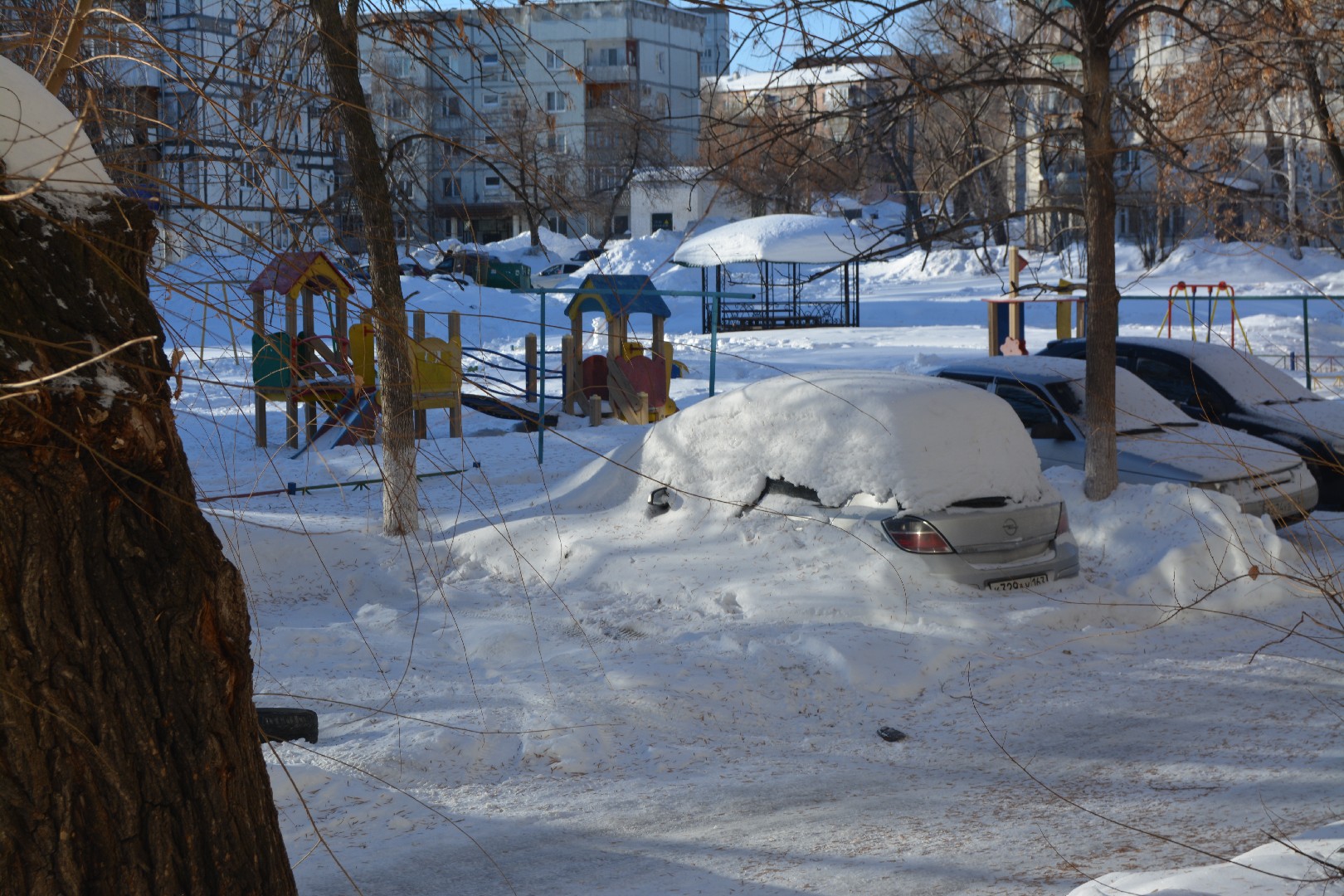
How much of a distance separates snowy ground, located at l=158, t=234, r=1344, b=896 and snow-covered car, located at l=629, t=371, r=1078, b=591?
0.65ft

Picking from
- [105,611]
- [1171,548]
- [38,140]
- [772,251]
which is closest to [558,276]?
[772,251]

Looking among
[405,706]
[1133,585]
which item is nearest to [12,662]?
[405,706]

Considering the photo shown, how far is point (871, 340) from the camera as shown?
2911 cm

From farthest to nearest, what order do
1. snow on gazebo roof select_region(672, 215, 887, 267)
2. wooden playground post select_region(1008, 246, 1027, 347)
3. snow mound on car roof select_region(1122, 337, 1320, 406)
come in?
snow on gazebo roof select_region(672, 215, 887, 267) < wooden playground post select_region(1008, 246, 1027, 347) < snow mound on car roof select_region(1122, 337, 1320, 406)

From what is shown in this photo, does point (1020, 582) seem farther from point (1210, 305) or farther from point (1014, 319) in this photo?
point (1014, 319)

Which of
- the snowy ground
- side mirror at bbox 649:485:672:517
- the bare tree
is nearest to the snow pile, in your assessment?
the snowy ground

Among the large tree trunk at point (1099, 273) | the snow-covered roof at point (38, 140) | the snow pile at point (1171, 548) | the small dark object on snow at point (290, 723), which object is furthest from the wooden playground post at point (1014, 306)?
the snow-covered roof at point (38, 140)

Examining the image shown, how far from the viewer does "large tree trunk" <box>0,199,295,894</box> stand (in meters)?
2.15

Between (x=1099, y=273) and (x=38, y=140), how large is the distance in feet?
28.5

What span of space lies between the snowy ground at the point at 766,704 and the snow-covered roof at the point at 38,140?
0.33 meters

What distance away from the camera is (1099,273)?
31.8ft

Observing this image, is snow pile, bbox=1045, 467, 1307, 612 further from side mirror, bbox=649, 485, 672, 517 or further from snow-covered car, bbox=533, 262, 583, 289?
snow-covered car, bbox=533, 262, 583, 289

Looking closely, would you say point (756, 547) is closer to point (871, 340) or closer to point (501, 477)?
point (501, 477)

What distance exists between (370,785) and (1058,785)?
2978 mm
